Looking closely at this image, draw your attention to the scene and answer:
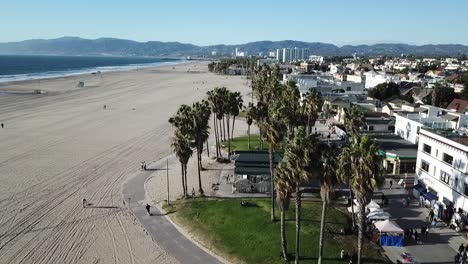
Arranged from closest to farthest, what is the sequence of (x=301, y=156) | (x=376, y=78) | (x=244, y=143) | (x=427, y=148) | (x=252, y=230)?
(x=301, y=156) < (x=252, y=230) < (x=427, y=148) < (x=244, y=143) < (x=376, y=78)

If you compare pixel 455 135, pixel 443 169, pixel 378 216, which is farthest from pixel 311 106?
pixel 378 216

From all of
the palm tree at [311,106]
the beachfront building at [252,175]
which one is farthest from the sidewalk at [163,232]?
the palm tree at [311,106]

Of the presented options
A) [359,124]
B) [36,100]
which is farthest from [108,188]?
[36,100]

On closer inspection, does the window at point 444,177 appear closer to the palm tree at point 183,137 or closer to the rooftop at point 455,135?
the rooftop at point 455,135

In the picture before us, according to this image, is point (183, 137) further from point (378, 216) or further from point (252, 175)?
point (378, 216)

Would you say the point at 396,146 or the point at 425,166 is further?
the point at 396,146
